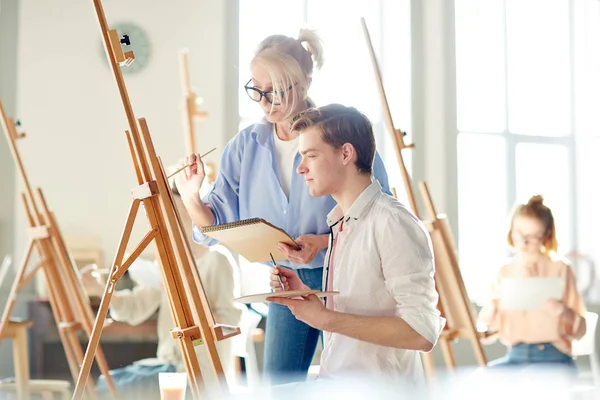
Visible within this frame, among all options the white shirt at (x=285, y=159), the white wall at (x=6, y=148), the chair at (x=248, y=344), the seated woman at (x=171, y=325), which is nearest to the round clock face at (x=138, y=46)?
the white wall at (x=6, y=148)

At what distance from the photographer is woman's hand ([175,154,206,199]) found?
1.89m

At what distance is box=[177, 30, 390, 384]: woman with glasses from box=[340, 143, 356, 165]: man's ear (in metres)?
0.23

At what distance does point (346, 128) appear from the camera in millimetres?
1578

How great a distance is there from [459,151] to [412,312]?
399 centimetres

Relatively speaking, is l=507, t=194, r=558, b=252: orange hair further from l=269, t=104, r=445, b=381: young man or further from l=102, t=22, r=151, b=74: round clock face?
l=102, t=22, r=151, b=74: round clock face

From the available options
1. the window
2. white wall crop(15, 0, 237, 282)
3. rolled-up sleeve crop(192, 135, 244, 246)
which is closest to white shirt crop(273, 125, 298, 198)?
rolled-up sleeve crop(192, 135, 244, 246)

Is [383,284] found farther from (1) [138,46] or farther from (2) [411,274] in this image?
(1) [138,46]

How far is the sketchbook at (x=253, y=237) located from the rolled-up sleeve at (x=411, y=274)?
0.26 m

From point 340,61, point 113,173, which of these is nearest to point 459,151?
point 340,61

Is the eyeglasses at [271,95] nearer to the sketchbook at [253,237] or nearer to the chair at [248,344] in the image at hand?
the sketchbook at [253,237]

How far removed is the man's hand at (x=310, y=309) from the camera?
4.65 feet

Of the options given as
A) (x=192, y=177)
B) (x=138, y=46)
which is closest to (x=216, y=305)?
(x=192, y=177)

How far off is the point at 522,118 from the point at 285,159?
3841 mm

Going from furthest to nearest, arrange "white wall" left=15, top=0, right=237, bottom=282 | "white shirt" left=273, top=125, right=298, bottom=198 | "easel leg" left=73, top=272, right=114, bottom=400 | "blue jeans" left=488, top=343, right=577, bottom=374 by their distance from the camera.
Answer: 1. "white wall" left=15, top=0, right=237, bottom=282
2. "blue jeans" left=488, top=343, right=577, bottom=374
3. "white shirt" left=273, top=125, right=298, bottom=198
4. "easel leg" left=73, top=272, right=114, bottom=400
